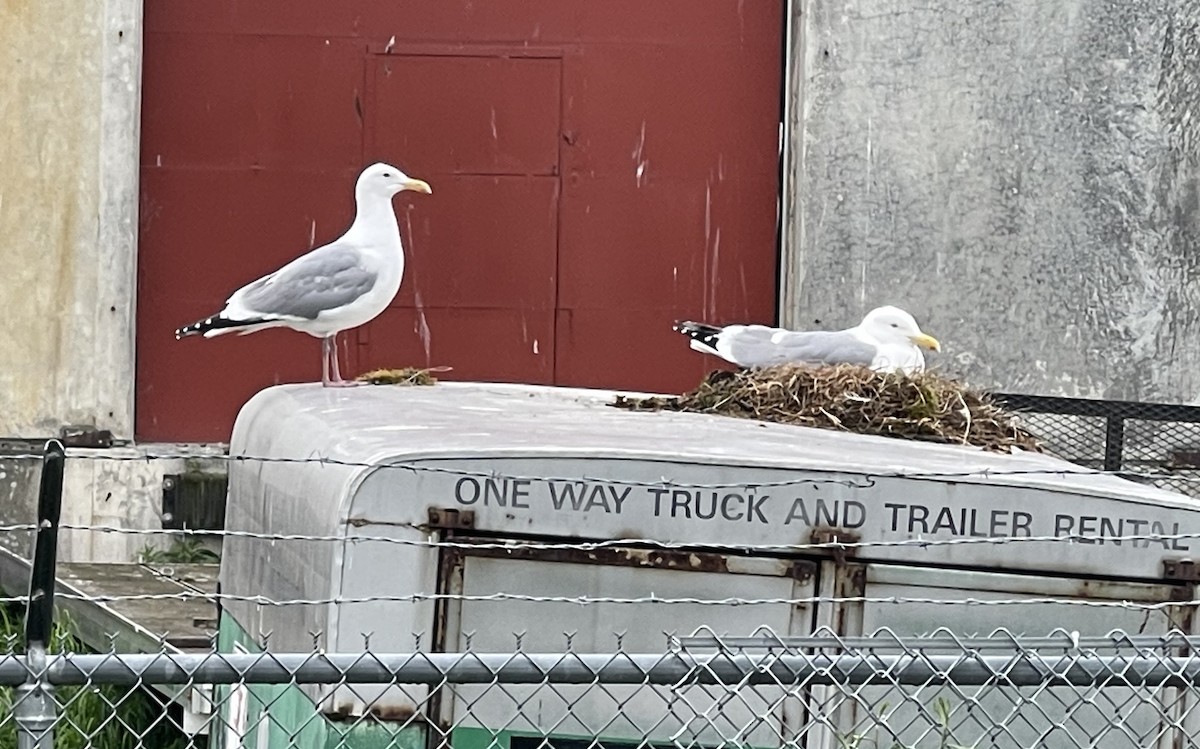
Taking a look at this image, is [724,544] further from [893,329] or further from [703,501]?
[893,329]

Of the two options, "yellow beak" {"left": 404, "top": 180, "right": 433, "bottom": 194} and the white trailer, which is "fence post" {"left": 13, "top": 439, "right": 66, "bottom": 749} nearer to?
the white trailer

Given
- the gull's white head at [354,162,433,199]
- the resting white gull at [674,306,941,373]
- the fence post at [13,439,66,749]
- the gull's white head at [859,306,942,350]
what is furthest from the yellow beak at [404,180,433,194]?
the fence post at [13,439,66,749]

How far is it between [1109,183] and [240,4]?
467cm

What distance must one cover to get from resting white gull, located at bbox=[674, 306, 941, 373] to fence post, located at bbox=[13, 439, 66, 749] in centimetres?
415

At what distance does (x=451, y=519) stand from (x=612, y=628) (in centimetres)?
40

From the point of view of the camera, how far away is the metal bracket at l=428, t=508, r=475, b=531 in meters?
3.92

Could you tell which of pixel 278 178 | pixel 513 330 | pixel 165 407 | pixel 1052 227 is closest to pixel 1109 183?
pixel 1052 227

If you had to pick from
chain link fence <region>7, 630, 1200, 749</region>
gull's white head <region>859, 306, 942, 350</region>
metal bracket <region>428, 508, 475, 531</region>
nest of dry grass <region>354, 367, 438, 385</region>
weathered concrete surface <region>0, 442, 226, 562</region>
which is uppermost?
gull's white head <region>859, 306, 942, 350</region>

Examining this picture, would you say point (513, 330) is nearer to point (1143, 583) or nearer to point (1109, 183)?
point (1109, 183)

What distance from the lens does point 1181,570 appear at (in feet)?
13.5

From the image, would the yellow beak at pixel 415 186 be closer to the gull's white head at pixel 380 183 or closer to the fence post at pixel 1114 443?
the gull's white head at pixel 380 183

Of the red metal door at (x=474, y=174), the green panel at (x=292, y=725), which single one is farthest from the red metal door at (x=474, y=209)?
the green panel at (x=292, y=725)

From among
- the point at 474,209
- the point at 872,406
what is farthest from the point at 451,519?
the point at 474,209

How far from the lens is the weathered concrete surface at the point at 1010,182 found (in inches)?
404
